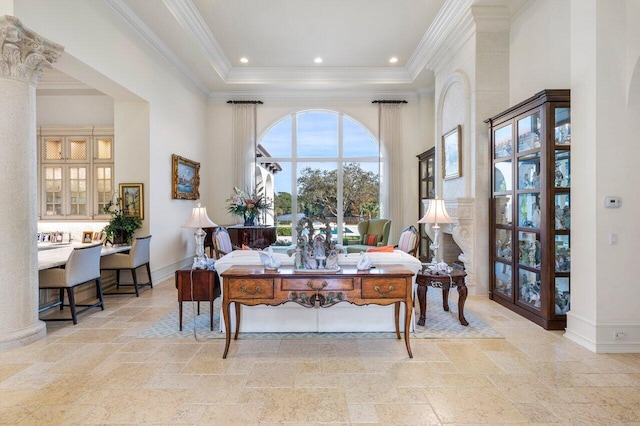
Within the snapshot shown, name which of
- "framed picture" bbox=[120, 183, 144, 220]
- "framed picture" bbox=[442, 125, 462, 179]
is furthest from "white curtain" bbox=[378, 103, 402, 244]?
"framed picture" bbox=[120, 183, 144, 220]

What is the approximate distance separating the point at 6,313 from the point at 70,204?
3822 mm

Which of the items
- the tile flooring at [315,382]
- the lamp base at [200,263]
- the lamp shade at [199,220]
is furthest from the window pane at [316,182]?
the tile flooring at [315,382]

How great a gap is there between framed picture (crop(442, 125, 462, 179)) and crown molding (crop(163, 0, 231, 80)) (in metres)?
4.67

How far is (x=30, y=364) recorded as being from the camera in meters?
3.06

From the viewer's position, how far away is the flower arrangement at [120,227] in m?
5.59

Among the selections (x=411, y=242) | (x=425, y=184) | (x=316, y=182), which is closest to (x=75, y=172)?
(x=316, y=182)

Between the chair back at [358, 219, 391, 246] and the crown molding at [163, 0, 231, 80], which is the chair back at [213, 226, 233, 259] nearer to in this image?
the crown molding at [163, 0, 231, 80]

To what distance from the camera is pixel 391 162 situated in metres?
8.59

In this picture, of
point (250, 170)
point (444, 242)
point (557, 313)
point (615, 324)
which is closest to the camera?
point (615, 324)

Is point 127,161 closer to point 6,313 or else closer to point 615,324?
point 6,313

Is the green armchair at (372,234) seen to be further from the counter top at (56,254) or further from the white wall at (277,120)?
the counter top at (56,254)

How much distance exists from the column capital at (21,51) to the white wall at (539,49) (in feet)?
19.5

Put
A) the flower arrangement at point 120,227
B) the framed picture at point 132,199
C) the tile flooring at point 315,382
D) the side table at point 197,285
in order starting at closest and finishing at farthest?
the tile flooring at point 315,382 < the side table at point 197,285 < the flower arrangement at point 120,227 < the framed picture at point 132,199

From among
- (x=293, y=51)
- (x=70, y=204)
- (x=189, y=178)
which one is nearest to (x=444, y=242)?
(x=293, y=51)
